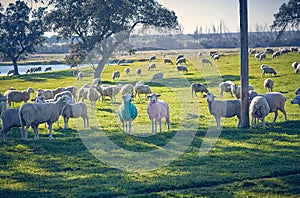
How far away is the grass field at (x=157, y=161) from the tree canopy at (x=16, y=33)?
45510 mm

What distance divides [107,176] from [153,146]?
311cm

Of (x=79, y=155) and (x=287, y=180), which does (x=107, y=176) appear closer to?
(x=79, y=155)

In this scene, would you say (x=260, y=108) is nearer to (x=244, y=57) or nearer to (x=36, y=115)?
(x=244, y=57)

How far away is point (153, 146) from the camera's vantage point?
1342 cm

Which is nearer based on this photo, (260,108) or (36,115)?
(36,115)

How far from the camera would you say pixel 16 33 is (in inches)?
2408

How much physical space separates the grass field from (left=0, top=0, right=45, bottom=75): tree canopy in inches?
1792

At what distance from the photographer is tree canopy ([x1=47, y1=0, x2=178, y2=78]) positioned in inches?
1512

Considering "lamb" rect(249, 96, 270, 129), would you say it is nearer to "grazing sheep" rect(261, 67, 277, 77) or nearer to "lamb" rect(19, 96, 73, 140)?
"lamb" rect(19, 96, 73, 140)

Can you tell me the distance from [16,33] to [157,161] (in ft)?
177

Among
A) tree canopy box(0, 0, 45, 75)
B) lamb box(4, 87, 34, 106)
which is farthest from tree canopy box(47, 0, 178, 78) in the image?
tree canopy box(0, 0, 45, 75)

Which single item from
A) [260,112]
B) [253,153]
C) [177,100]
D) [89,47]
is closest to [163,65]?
[89,47]

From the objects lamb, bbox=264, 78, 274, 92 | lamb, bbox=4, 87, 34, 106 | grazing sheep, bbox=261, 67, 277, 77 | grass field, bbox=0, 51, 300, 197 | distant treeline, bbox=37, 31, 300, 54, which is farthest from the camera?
distant treeline, bbox=37, 31, 300, 54

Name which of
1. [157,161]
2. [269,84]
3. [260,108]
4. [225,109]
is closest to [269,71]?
[269,84]
